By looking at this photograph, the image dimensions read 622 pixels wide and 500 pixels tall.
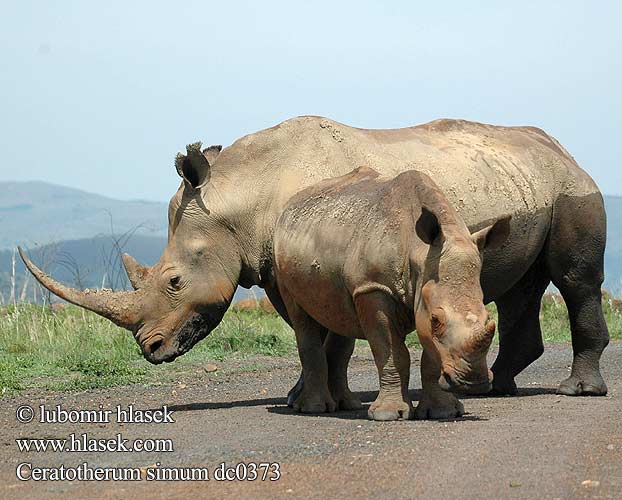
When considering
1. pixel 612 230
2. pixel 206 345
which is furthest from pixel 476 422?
pixel 612 230

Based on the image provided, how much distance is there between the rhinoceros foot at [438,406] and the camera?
8758mm

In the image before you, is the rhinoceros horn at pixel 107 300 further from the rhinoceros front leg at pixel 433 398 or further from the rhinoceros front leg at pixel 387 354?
the rhinoceros front leg at pixel 433 398

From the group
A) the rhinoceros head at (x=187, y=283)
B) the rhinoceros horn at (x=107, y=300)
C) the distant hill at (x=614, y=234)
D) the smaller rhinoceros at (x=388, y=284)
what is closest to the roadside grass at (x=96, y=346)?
the rhinoceros horn at (x=107, y=300)

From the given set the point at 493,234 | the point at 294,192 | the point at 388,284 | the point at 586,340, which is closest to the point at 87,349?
the point at 294,192

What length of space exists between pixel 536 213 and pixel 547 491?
4.38m

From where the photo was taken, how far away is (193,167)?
34.2ft

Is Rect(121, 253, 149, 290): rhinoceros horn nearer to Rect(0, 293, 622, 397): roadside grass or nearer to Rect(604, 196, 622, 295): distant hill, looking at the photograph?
Rect(0, 293, 622, 397): roadside grass

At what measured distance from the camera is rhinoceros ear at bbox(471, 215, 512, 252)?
28.4ft

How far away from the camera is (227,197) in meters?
10.4

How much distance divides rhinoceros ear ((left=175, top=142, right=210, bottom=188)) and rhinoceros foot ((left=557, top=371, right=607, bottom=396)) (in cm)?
305

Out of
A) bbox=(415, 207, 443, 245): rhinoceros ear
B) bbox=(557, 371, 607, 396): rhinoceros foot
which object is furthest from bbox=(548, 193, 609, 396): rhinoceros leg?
bbox=(415, 207, 443, 245): rhinoceros ear

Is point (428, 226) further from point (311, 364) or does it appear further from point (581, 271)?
point (581, 271)

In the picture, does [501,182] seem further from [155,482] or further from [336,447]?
[155,482]

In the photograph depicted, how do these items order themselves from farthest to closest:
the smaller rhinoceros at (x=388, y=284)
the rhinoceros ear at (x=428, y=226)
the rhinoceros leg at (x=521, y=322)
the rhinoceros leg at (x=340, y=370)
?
the rhinoceros leg at (x=521, y=322) < the rhinoceros leg at (x=340, y=370) < the rhinoceros ear at (x=428, y=226) < the smaller rhinoceros at (x=388, y=284)
